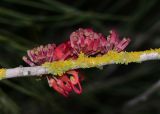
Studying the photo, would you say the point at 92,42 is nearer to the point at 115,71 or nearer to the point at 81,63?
the point at 81,63

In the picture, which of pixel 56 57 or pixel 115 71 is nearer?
pixel 56 57

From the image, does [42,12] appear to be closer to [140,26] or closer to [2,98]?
[140,26]

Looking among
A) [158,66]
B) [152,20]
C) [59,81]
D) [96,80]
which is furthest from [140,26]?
[59,81]

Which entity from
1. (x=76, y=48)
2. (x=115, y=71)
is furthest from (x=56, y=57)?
(x=115, y=71)

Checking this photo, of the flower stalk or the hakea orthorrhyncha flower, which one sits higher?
the hakea orthorrhyncha flower

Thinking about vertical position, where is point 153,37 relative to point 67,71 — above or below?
above

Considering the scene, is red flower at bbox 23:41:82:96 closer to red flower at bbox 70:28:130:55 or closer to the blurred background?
red flower at bbox 70:28:130:55

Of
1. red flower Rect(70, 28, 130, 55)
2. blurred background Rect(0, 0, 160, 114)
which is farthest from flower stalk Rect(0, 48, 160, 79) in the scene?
blurred background Rect(0, 0, 160, 114)

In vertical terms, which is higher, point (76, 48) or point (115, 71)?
point (115, 71)

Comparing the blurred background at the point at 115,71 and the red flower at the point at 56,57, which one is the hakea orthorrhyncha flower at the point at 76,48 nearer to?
the red flower at the point at 56,57
